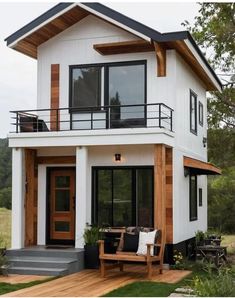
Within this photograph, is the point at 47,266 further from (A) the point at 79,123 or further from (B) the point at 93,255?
(A) the point at 79,123

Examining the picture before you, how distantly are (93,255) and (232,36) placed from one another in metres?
11.0

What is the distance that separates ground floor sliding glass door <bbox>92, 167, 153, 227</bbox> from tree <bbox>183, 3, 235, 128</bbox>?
8.25 meters

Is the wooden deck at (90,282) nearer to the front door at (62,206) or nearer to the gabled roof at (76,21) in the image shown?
the front door at (62,206)

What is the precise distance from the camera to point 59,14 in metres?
14.0

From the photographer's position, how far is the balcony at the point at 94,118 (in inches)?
544

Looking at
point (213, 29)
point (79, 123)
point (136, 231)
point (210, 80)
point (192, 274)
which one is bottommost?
point (192, 274)

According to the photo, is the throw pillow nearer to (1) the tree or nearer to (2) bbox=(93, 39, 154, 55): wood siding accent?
(2) bbox=(93, 39, 154, 55): wood siding accent

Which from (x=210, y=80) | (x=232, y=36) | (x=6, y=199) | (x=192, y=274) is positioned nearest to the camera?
(x=192, y=274)

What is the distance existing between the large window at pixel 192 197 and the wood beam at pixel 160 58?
3.71m

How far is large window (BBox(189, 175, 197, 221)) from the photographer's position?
15.9m

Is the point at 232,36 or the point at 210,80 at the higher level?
the point at 232,36

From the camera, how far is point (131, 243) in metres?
12.2

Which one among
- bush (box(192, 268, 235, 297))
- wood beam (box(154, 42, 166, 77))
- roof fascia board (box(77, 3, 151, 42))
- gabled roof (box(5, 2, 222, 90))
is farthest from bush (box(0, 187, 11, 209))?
bush (box(192, 268, 235, 297))

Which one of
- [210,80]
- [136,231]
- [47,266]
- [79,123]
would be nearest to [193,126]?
[210,80]
